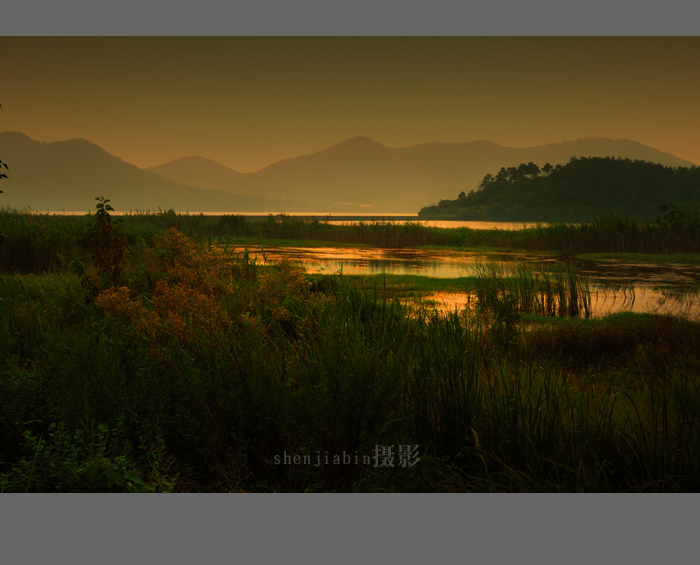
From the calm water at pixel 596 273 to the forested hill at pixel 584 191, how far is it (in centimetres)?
4870

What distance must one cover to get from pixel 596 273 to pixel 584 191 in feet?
213

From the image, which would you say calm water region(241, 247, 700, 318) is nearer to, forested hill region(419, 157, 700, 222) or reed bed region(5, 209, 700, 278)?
reed bed region(5, 209, 700, 278)

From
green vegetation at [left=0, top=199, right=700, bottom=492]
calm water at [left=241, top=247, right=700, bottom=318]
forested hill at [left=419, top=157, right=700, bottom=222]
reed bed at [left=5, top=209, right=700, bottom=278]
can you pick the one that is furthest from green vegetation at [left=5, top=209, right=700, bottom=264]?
forested hill at [left=419, top=157, right=700, bottom=222]

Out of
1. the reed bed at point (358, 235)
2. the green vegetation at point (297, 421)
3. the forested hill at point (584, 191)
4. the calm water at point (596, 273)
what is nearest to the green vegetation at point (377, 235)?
the reed bed at point (358, 235)

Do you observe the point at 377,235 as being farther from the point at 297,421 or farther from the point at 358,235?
the point at 297,421

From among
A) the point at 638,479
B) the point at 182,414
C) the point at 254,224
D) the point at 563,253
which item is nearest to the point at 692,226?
the point at 563,253

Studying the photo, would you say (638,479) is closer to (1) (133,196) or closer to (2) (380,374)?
(2) (380,374)

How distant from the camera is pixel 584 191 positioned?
78812mm

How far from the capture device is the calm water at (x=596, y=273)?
1344 centimetres

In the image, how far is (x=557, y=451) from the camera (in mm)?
3941

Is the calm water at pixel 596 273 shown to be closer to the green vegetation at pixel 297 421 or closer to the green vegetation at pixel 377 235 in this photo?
the green vegetation at pixel 377 235

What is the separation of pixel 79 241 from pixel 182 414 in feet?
14.8

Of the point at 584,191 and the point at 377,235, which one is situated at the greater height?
the point at 584,191

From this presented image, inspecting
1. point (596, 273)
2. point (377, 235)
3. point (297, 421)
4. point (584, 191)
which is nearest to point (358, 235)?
point (377, 235)
